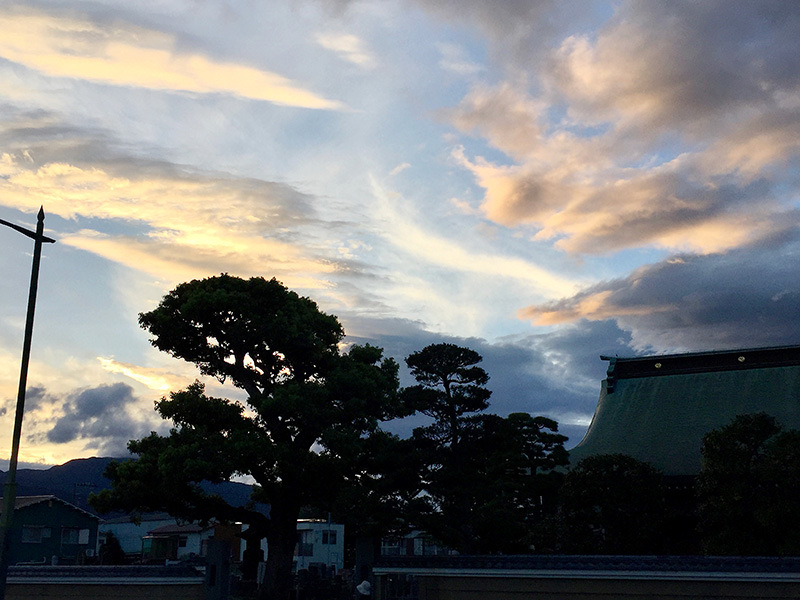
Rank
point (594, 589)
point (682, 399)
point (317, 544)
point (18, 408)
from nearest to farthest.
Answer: point (18, 408), point (594, 589), point (682, 399), point (317, 544)

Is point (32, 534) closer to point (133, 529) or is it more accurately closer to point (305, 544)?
point (305, 544)

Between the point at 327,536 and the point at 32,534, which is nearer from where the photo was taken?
the point at 32,534

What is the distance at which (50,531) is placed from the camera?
214 ft

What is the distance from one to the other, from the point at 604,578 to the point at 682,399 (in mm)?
31617

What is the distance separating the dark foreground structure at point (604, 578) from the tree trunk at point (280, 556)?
322 inches

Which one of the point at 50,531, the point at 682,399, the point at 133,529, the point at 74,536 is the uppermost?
the point at 682,399

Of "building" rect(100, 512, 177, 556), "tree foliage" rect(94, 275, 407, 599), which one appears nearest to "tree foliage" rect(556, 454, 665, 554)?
"tree foliage" rect(94, 275, 407, 599)

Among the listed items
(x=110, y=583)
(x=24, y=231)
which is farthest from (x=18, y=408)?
(x=110, y=583)

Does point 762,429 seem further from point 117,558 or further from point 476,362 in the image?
point 117,558

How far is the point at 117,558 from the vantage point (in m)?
54.6

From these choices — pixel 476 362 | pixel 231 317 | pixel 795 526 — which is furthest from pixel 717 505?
pixel 231 317

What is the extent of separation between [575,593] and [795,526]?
13.3 meters

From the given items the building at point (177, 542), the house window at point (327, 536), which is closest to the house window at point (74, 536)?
the building at point (177, 542)

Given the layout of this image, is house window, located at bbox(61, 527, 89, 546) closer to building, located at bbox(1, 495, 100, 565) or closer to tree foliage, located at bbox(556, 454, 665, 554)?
building, located at bbox(1, 495, 100, 565)
